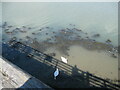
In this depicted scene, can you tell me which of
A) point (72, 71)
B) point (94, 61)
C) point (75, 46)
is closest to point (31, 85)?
point (72, 71)

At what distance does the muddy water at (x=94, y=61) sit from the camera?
5926 mm

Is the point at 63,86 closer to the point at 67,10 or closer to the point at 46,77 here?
the point at 46,77

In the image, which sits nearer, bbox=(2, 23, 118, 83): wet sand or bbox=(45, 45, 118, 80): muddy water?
bbox=(45, 45, 118, 80): muddy water

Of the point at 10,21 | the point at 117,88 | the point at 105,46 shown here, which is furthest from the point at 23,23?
the point at 117,88

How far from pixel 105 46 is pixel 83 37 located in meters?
1.54

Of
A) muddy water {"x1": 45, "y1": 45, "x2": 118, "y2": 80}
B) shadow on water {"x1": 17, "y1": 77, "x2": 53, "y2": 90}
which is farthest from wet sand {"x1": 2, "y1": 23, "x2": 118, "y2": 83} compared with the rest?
shadow on water {"x1": 17, "y1": 77, "x2": 53, "y2": 90}

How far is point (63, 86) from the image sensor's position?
457cm

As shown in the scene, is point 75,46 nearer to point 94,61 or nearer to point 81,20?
point 94,61

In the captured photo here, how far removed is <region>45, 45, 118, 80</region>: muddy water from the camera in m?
5.93

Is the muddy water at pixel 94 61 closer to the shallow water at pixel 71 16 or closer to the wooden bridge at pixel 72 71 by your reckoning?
the wooden bridge at pixel 72 71

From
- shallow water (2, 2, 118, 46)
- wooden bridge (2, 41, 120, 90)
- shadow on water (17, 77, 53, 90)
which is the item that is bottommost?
wooden bridge (2, 41, 120, 90)

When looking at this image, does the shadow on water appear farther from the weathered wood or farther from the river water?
the river water

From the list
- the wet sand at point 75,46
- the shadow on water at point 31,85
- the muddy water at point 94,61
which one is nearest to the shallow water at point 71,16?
the wet sand at point 75,46

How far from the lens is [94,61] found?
21.6 ft
